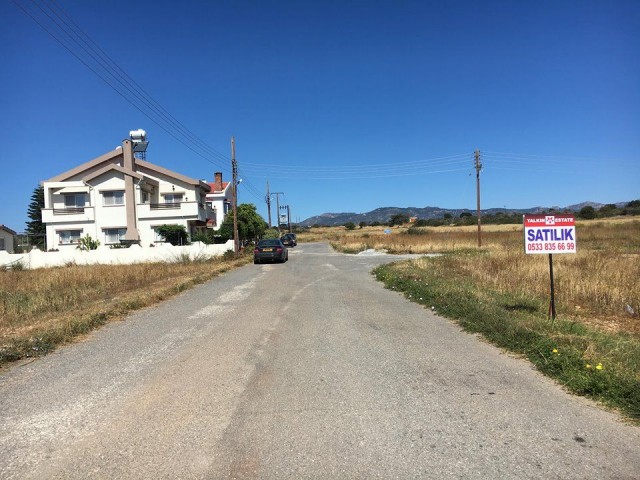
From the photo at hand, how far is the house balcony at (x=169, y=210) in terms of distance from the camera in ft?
139

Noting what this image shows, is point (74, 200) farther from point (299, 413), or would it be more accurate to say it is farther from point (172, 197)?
point (299, 413)

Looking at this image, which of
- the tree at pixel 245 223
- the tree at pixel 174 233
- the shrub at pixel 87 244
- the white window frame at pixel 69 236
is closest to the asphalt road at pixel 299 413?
the shrub at pixel 87 244

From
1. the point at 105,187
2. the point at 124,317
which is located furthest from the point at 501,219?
the point at 124,317

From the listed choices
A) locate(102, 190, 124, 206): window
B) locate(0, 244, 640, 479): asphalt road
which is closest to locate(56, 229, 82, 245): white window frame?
locate(102, 190, 124, 206): window

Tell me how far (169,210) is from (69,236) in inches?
357

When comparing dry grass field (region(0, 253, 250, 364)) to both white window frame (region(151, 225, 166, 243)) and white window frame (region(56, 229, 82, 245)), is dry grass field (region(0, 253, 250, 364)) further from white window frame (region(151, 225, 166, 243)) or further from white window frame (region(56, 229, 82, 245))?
white window frame (region(56, 229, 82, 245))

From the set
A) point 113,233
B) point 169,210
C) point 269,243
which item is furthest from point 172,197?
point 269,243

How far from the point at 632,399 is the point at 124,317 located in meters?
10.0

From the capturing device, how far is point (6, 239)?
53969 millimetres

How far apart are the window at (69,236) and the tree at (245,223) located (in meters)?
12.9

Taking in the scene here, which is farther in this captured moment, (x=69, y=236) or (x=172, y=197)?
(x=172, y=197)

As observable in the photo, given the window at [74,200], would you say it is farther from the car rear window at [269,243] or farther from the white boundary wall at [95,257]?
the car rear window at [269,243]

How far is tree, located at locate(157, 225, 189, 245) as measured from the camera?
133 feet

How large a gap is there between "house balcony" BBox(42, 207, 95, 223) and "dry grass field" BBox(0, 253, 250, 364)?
21.8 metres
